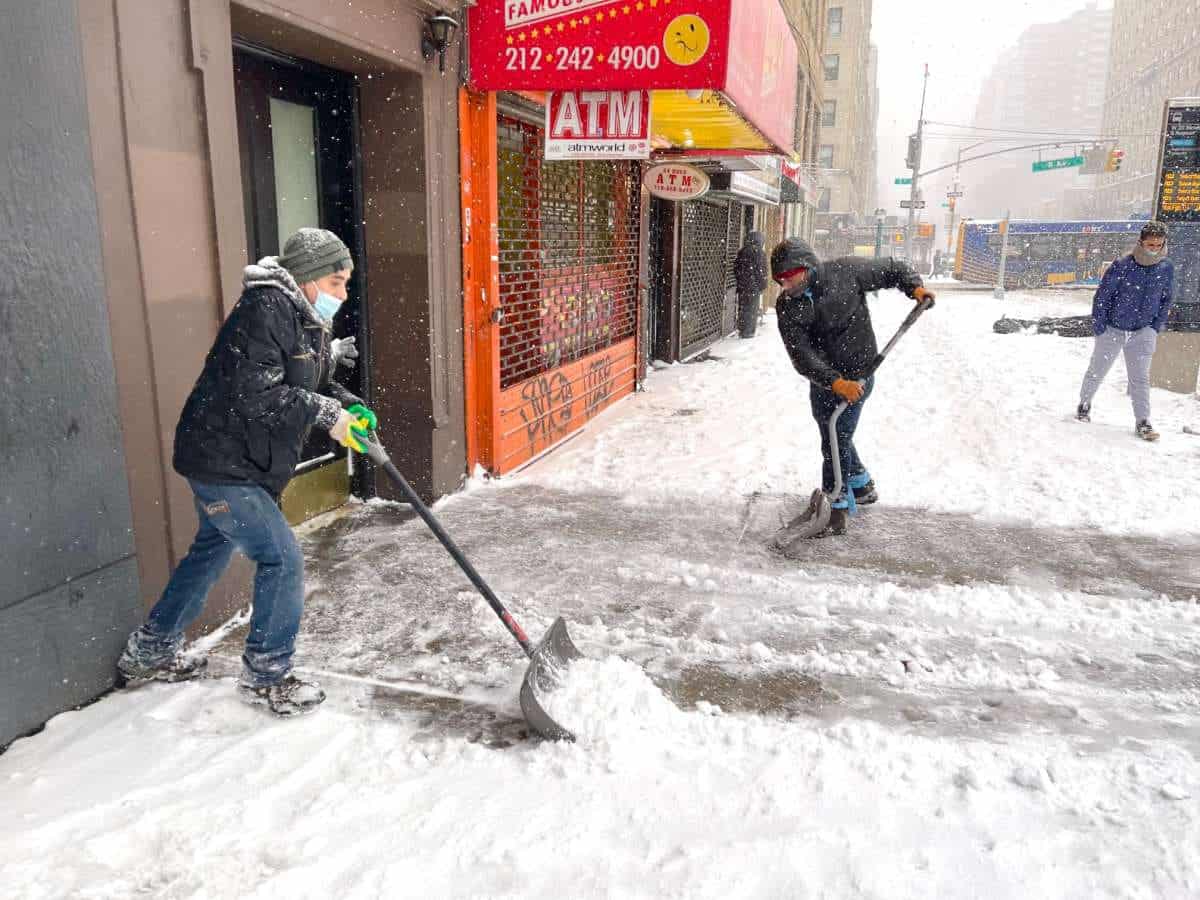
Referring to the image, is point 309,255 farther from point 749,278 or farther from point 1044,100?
point 1044,100

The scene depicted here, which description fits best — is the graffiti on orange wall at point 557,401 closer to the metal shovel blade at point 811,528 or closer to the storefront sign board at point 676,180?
the storefront sign board at point 676,180

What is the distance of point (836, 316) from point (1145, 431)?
4139mm

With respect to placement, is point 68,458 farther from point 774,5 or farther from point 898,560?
point 774,5

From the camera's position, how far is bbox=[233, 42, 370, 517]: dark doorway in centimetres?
488

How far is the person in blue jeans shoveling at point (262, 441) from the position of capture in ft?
9.66

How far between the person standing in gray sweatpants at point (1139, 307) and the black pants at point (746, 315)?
920 centimetres

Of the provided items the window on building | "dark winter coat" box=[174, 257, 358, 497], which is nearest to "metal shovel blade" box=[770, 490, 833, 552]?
"dark winter coat" box=[174, 257, 358, 497]

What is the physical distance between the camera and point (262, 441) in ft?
10.00

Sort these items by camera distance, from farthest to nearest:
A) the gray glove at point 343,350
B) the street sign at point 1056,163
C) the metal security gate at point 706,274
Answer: the street sign at point 1056,163
the metal security gate at point 706,274
the gray glove at point 343,350

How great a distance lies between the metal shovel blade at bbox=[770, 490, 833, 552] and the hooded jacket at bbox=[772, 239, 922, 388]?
734 millimetres

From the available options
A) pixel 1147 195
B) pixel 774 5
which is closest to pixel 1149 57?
pixel 1147 195

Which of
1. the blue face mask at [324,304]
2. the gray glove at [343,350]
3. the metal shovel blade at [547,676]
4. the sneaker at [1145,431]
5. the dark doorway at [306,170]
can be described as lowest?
the metal shovel blade at [547,676]

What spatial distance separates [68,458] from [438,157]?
131 inches

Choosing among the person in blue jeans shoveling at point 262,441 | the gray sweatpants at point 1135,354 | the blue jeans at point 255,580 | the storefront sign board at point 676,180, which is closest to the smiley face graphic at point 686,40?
the person in blue jeans shoveling at point 262,441
